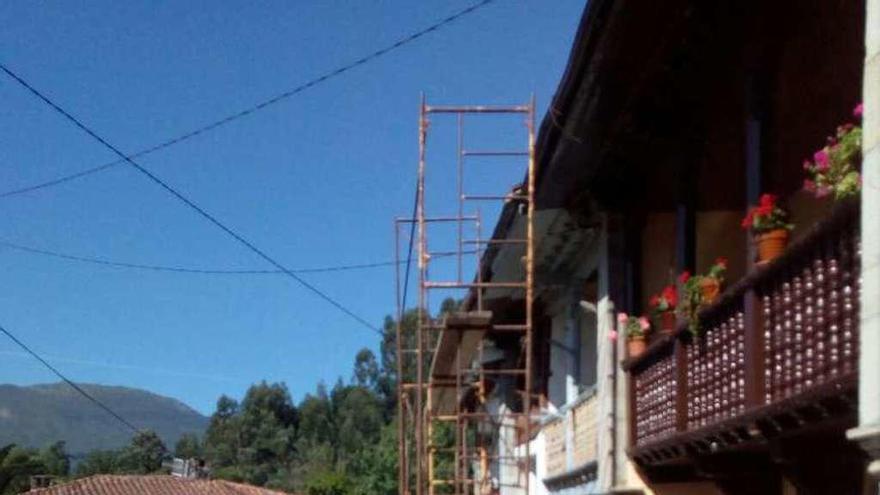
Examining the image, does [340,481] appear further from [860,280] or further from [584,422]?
[860,280]

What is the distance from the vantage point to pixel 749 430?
8.77 meters

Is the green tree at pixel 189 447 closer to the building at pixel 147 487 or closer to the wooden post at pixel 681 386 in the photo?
the building at pixel 147 487

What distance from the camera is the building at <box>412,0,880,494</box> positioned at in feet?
24.0

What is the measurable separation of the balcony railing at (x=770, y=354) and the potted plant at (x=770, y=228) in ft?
0.79

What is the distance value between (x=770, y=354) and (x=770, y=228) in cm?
78

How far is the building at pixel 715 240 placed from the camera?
7.32 m

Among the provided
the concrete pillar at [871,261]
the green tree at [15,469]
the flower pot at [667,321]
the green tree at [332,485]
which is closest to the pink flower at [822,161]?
the concrete pillar at [871,261]

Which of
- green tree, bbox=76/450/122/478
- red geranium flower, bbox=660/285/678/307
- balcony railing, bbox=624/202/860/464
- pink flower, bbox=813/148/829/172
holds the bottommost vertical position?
balcony railing, bbox=624/202/860/464

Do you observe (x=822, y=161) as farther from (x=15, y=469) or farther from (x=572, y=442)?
(x=15, y=469)

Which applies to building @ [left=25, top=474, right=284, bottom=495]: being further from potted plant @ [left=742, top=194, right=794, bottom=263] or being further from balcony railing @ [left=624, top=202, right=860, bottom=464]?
potted plant @ [left=742, top=194, right=794, bottom=263]

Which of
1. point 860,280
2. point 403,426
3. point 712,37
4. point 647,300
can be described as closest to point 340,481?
point 403,426

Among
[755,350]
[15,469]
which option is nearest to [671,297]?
[755,350]

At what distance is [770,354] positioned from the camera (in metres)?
8.54

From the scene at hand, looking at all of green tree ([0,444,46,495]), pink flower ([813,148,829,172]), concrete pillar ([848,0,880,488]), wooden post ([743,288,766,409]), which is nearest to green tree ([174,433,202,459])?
green tree ([0,444,46,495])
